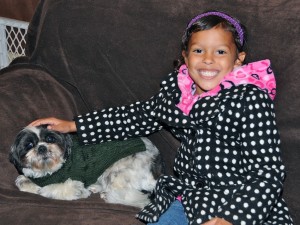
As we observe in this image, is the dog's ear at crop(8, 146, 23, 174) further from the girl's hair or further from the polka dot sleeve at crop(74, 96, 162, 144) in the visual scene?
the girl's hair

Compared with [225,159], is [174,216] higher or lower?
lower

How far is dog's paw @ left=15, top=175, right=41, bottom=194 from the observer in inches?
85.4

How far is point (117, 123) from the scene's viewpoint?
208 cm

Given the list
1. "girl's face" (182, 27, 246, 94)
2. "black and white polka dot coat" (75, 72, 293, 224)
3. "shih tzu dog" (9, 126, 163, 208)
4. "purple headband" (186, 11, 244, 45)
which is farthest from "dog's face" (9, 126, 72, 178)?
"purple headband" (186, 11, 244, 45)

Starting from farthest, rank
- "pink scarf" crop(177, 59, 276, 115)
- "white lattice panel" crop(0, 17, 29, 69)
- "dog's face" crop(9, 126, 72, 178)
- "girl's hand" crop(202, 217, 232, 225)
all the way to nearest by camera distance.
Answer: "white lattice panel" crop(0, 17, 29, 69), "dog's face" crop(9, 126, 72, 178), "pink scarf" crop(177, 59, 276, 115), "girl's hand" crop(202, 217, 232, 225)

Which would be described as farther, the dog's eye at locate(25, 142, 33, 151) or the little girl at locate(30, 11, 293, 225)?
the dog's eye at locate(25, 142, 33, 151)

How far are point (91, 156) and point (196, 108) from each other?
0.62m

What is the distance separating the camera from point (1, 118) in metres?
2.17

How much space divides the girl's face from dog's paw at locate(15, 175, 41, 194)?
0.91 metres

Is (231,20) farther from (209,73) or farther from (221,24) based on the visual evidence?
(209,73)

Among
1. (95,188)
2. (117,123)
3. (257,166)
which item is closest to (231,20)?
(257,166)

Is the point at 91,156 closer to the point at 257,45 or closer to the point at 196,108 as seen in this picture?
the point at 196,108

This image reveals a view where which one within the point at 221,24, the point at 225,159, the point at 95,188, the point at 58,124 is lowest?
the point at 95,188

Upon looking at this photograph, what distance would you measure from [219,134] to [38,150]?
0.87 m
